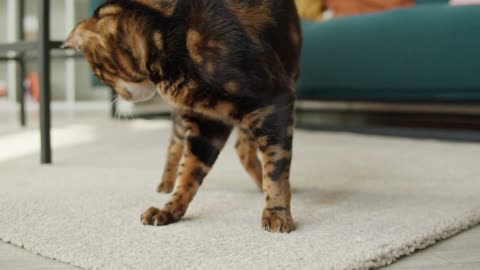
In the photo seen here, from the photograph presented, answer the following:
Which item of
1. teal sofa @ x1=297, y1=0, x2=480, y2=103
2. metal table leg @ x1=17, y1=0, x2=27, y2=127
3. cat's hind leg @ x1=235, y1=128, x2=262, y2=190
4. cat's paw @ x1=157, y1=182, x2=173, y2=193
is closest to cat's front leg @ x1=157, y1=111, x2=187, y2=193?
cat's paw @ x1=157, y1=182, x2=173, y2=193

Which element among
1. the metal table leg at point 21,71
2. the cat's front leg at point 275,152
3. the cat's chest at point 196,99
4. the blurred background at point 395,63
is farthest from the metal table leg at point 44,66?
the metal table leg at point 21,71

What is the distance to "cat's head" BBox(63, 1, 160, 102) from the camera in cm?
99

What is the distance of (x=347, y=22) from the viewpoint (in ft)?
8.12

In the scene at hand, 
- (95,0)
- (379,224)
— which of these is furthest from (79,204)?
(95,0)

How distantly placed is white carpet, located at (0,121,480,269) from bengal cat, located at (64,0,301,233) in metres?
0.08

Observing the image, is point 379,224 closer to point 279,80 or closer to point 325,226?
point 325,226

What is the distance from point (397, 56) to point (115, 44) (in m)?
1.63

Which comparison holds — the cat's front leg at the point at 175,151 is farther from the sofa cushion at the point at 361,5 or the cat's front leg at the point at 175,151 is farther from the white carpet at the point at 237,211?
the sofa cushion at the point at 361,5

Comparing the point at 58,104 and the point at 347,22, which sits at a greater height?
the point at 347,22

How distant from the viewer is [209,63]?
0.95 m

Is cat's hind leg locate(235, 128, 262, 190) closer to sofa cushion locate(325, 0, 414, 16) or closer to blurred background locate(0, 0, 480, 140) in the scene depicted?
blurred background locate(0, 0, 480, 140)

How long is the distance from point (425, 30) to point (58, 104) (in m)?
3.49

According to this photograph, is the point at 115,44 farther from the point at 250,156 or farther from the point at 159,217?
the point at 250,156

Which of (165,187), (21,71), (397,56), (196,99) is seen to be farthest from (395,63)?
(21,71)
